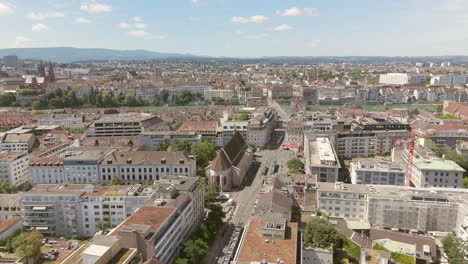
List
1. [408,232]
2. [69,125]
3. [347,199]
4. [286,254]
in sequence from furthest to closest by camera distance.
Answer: [69,125] → [347,199] → [408,232] → [286,254]

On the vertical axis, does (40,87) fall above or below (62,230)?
above

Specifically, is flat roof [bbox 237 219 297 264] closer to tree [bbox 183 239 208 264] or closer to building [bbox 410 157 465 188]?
tree [bbox 183 239 208 264]

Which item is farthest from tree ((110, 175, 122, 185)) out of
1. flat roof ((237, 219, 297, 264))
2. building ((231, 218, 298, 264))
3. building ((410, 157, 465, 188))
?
building ((410, 157, 465, 188))

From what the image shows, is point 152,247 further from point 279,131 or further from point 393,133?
point 279,131

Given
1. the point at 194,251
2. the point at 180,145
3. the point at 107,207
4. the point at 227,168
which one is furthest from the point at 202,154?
the point at 194,251

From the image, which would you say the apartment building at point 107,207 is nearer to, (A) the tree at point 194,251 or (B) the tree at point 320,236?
(A) the tree at point 194,251

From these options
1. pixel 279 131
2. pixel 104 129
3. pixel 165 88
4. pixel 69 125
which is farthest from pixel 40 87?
pixel 279 131

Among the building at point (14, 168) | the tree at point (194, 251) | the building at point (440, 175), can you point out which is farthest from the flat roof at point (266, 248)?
the building at point (14, 168)
